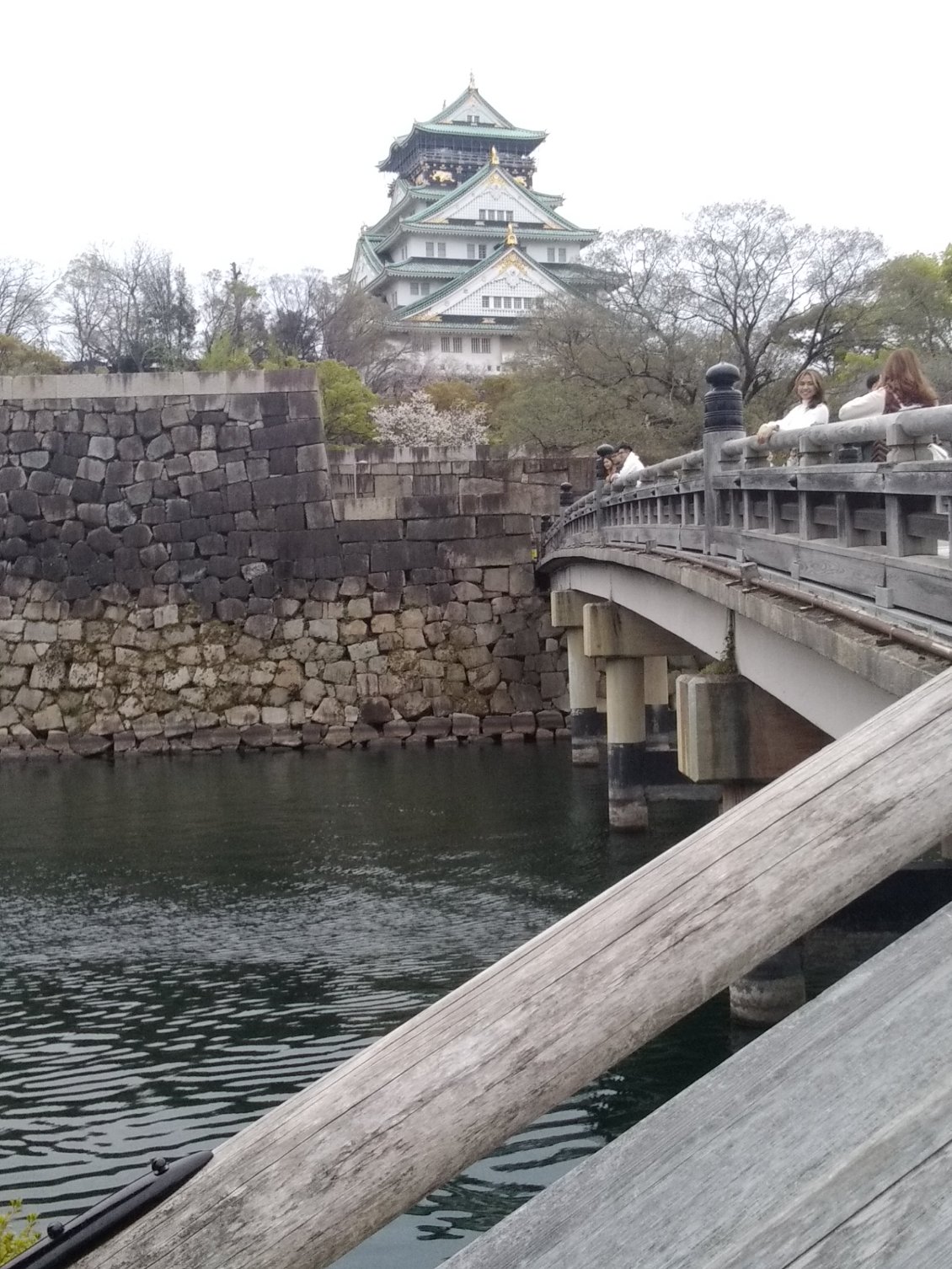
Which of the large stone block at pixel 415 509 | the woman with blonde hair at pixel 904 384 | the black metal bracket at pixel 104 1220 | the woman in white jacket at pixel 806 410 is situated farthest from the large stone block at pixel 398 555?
the black metal bracket at pixel 104 1220

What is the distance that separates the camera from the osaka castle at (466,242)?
5472 cm

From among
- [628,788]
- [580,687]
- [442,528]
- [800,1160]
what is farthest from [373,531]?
[800,1160]

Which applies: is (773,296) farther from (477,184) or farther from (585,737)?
(477,184)

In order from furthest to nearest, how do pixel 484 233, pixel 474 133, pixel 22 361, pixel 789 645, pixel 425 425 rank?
pixel 474 133
pixel 484 233
pixel 425 425
pixel 22 361
pixel 789 645

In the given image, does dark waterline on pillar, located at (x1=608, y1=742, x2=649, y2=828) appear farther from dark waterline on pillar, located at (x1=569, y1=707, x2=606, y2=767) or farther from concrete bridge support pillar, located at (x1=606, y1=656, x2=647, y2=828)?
dark waterline on pillar, located at (x1=569, y1=707, x2=606, y2=767)

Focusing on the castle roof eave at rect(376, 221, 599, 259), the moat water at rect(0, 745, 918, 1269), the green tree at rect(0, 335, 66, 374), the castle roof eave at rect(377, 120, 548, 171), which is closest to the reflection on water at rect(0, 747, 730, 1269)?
the moat water at rect(0, 745, 918, 1269)

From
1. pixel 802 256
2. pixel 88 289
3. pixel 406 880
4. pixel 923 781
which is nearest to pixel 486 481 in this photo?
pixel 802 256

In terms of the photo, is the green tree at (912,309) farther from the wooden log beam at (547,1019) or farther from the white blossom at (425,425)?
the wooden log beam at (547,1019)

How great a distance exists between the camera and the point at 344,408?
36.2 meters

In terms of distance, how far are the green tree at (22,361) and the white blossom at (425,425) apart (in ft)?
30.9

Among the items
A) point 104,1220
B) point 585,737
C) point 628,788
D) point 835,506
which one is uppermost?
point 835,506

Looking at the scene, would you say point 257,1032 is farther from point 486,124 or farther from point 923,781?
point 486,124

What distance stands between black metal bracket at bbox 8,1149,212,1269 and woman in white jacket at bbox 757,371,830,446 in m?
5.90

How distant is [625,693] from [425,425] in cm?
2707
